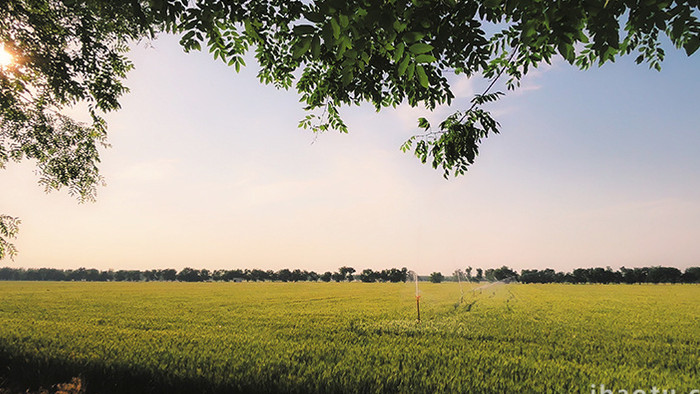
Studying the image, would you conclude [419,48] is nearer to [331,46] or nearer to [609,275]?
[331,46]

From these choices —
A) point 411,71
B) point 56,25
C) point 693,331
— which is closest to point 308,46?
point 411,71

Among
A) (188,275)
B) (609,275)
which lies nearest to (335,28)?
(609,275)

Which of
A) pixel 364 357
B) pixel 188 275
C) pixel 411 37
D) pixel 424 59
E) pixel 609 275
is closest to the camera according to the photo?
pixel 411 37

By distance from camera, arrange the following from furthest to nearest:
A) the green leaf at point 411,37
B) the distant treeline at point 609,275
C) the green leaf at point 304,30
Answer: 1. the distant treeline at point 609,275
2. the green leaf at point 411,37
3. the green leaf at point 304,30

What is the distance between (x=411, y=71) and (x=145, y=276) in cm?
22156

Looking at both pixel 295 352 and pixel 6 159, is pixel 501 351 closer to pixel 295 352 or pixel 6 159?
pixel 295 352

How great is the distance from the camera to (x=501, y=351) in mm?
9398

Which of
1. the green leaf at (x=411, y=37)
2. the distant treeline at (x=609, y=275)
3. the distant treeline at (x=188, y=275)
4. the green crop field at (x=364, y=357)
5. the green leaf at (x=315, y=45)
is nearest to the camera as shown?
the green leaf at (x=315, y=45)

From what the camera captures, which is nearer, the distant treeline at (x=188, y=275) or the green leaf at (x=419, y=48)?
the green leaf at (x=419, y=48)

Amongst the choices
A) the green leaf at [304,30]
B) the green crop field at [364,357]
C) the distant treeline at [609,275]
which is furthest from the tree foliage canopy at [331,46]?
the distant treeline at [609,275]

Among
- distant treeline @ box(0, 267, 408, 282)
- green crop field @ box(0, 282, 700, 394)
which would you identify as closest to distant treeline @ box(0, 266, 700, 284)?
distant treeline @ box(0, 267, 408, 282)

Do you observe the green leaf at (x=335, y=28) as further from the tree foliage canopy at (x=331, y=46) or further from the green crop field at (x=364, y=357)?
the green crop field at (x=364, y=357)

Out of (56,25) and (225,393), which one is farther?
(56,25)

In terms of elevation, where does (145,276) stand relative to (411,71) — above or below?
below
